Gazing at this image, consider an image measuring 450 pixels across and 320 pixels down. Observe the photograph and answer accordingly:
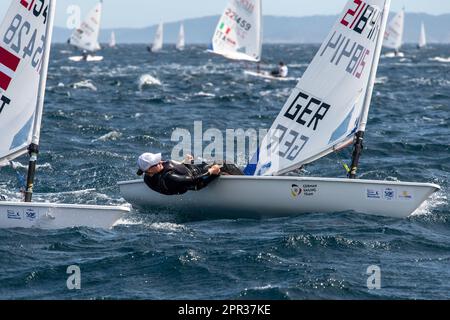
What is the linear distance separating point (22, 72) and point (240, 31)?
105ft

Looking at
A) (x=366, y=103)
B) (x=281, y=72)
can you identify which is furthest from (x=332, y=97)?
(x=281, y=72)

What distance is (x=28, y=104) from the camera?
1291 cm

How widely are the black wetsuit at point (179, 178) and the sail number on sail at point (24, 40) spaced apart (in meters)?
2.37

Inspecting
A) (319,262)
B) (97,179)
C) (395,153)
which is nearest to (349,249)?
(319,262)

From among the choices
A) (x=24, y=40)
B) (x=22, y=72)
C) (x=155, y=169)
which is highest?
(x=24, y=40)

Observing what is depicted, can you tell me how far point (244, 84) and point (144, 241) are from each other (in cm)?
3423

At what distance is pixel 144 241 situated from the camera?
12.2m

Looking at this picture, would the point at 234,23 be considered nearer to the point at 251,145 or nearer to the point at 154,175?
the point at 251,145

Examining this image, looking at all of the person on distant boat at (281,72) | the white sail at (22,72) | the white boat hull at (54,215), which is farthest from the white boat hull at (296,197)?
the person on distant boat at (281,72)

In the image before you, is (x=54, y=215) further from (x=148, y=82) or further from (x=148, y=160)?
(x=148, y=82)

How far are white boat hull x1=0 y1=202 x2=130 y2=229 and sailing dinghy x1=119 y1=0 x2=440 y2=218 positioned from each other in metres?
1.85

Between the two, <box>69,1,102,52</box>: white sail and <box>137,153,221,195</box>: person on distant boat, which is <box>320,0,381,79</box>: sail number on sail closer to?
<box>137,153,221,195</box>: person on distant boat

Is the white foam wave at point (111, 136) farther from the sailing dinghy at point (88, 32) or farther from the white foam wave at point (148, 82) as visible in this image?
the sailing dinghy at point (88, 32)

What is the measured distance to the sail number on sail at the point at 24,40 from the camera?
12648mm
